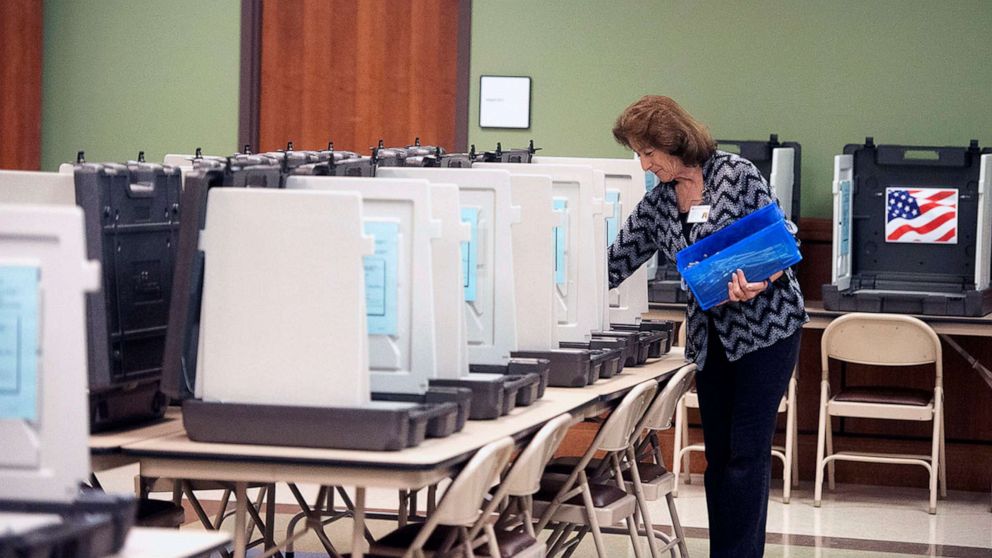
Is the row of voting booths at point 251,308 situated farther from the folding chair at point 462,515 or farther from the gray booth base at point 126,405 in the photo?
the folding chair at point 462,515

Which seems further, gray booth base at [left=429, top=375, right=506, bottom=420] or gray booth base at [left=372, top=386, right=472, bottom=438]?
gray booth base at [left=429, top=375, right=506, bottom=420]

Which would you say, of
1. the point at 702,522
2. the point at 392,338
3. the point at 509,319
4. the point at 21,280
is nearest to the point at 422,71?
the point at 702,522

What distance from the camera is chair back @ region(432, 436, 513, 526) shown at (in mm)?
3209

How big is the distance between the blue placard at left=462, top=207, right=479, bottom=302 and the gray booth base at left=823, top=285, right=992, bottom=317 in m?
3.17

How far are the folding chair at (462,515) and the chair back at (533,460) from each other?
0.38ft

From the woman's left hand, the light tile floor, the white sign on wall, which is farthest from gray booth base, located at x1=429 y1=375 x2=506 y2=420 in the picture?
the white sign on wall

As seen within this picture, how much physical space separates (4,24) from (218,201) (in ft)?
17.1

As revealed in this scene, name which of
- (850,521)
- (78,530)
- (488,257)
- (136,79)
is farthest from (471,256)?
(136,79)

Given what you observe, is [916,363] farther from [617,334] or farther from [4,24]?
[4,24]

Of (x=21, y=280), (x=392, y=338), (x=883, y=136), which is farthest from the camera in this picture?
(x=883, y=136)

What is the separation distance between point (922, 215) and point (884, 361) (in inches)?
28.6

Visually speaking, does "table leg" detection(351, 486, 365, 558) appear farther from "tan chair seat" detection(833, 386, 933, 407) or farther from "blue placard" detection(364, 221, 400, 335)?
"tan chair seat" detection(833, 386, 933, 407)

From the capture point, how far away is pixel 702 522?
243 inches

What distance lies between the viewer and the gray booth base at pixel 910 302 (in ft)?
21.2
